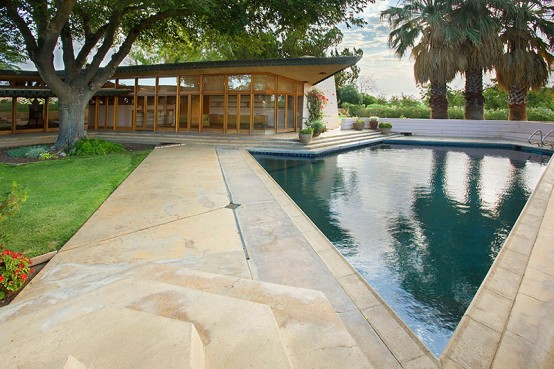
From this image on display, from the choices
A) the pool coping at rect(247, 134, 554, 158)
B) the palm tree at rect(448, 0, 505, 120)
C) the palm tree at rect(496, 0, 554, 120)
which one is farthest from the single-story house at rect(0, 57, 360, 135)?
the palm tree at rect(496, 0, 554, 120)

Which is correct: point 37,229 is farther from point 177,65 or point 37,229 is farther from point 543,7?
point 543,7

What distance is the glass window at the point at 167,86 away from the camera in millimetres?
18312

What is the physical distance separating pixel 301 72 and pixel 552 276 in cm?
1461

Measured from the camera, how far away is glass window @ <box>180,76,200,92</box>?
704 inches

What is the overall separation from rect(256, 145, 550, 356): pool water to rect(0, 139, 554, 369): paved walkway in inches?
14.3

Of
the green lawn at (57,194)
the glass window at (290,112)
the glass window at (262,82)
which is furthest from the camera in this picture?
the glass window at (290,112)

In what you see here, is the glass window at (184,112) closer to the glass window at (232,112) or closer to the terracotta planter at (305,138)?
the glass window at (232,112)

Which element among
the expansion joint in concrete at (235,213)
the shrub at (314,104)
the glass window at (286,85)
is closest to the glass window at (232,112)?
the glass window at (286,85)

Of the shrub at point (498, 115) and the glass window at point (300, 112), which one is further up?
the shrub at point (498, 115)

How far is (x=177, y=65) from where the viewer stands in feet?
55.3

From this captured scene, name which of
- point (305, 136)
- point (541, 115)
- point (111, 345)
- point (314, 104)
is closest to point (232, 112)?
point (314, 104)

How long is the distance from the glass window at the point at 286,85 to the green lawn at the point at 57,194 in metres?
9.09

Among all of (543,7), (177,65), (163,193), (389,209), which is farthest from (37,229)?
(543,7)

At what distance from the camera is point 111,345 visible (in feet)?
5.56
